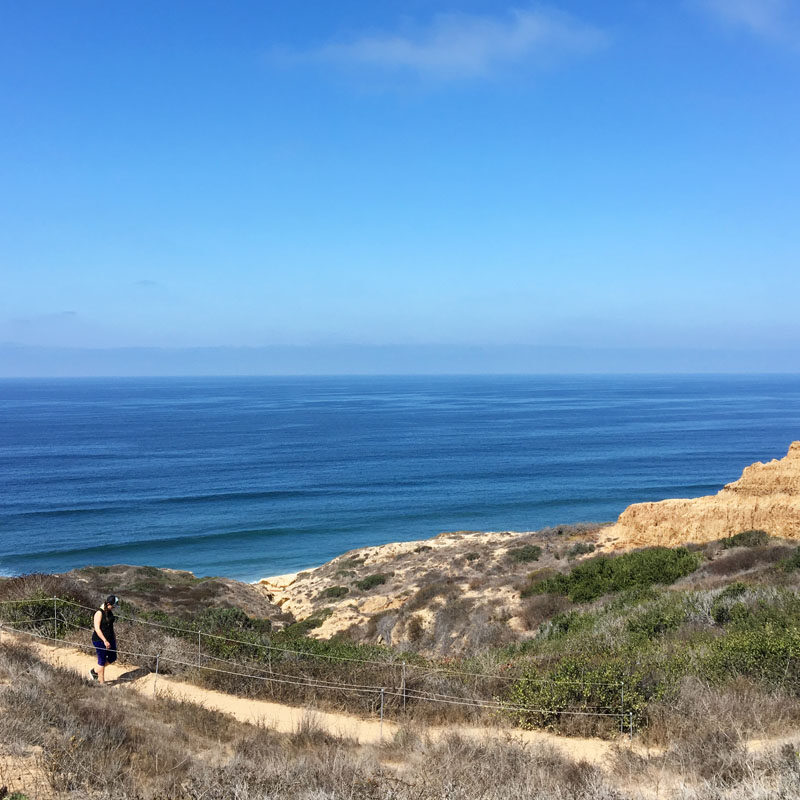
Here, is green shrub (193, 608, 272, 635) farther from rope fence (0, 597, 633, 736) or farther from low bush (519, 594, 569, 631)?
low bush (519, 594, 569, 631)

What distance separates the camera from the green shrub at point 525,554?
27733mm

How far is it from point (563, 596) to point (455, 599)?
386 centimetres

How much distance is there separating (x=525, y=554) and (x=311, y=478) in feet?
135

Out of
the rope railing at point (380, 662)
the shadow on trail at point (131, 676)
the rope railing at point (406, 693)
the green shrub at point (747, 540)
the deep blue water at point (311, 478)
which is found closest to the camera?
the rope railing at point (406, 693)

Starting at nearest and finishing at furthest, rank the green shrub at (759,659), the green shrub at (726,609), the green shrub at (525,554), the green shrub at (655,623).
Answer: the green shrub at (759,659) → the green shrub at (726,609) → the green shrub at (655,623) → the green shrub at (525,554)

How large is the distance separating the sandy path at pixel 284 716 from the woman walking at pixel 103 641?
282mm

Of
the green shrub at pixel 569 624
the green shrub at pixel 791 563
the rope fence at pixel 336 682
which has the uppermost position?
the rope fence at pixel 336 682

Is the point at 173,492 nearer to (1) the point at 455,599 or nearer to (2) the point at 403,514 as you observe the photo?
(2) the point at 403,514

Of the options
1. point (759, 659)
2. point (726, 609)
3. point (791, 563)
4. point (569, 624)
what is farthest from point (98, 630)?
point (791, 563)

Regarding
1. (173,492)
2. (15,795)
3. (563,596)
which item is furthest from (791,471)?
(173,492)

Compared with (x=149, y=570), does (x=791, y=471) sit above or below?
above

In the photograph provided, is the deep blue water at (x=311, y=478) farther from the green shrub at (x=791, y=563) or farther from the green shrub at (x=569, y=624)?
the green shrub at (x=791, y=563)

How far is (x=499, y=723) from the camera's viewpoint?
28.0 feet

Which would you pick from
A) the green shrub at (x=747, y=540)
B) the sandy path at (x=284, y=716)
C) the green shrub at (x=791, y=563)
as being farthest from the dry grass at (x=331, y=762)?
the green shrub at (x=747, y=540)
